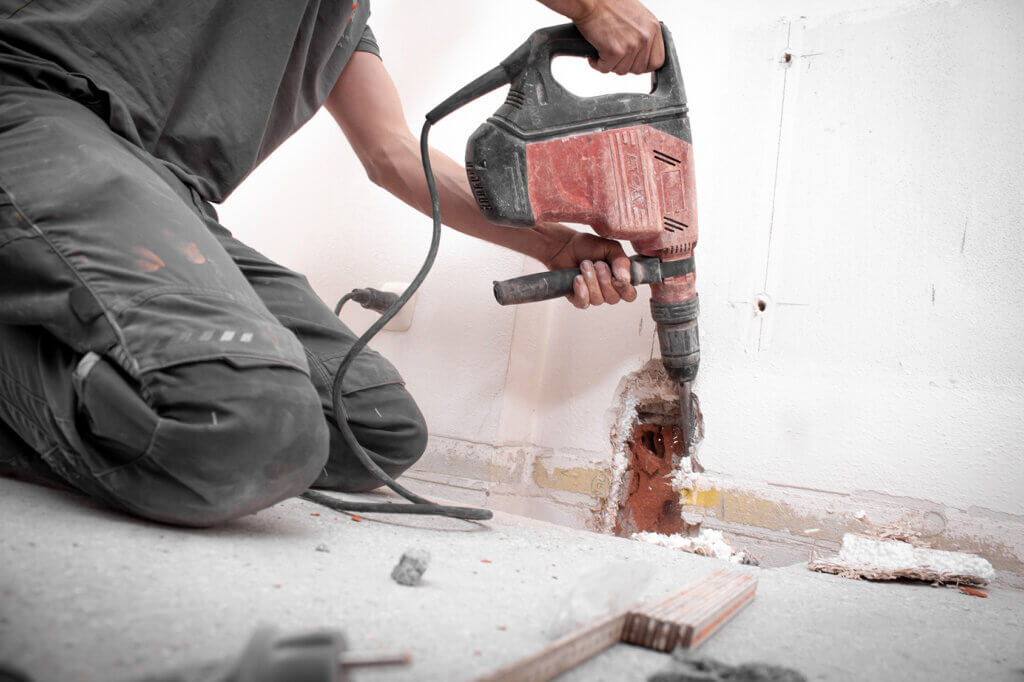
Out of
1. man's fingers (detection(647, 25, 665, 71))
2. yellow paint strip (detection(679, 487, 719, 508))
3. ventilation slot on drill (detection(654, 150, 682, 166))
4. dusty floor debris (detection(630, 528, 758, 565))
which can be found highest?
man's fingers (detection(647, 25, 665, 71))

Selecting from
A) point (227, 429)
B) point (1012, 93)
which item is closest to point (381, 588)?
point (227, 429)

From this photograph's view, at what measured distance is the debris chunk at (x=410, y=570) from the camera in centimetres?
68

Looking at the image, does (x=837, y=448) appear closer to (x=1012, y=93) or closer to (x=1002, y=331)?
(x=1002, y=331)

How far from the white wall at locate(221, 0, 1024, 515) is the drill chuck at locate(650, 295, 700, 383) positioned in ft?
0.30

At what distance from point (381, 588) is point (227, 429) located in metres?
0.26

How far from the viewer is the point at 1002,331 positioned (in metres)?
1.21

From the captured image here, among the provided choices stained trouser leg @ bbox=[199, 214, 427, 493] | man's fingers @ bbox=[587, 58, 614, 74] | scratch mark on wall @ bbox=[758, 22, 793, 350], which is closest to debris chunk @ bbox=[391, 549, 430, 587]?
stained trouser leg @ bbox=[199, 214, 427, 493]

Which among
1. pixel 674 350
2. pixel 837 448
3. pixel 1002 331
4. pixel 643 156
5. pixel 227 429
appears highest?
pixel 643 156

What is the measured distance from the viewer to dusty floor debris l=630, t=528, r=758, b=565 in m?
1.26

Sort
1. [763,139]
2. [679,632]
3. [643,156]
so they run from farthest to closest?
[763,139] → [643,156] → [679,632]

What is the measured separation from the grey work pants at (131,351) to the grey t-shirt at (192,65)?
115 mm

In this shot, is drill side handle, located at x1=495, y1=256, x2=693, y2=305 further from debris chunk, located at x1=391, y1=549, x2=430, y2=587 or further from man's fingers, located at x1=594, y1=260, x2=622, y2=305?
debris chunk, located at x1=391, y1=549, x2=430, y2=587

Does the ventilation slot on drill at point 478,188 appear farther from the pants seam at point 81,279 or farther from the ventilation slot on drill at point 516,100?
the pants seam at point 81,279

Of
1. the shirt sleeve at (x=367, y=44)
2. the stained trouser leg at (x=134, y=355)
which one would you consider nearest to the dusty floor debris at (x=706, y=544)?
the stained trouser leg at (x=134, y=355)
